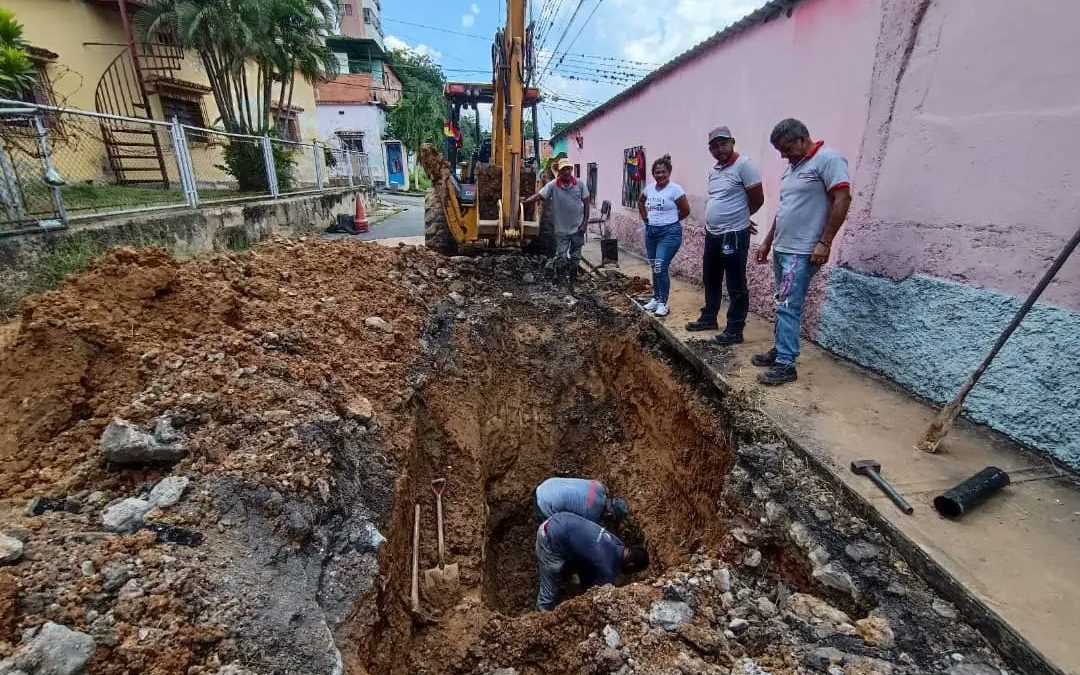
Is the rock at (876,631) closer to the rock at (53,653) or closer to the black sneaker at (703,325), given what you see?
the rock at (53,653)

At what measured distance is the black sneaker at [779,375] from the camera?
137 inches

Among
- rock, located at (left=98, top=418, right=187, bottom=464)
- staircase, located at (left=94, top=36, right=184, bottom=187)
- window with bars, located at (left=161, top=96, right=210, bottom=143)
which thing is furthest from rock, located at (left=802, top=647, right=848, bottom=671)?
window with bars, located at (left=161, top=96, right=210, bottom=143)

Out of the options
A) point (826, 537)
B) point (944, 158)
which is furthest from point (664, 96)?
point (826, 537)

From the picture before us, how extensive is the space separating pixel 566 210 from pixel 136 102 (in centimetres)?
1065

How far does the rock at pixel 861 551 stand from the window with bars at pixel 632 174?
6.95 meters

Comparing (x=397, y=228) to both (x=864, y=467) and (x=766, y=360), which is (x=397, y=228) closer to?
(x=766, y=360)

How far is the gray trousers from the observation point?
12.4 feet

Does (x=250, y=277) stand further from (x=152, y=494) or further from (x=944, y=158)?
(x=944, y=158)

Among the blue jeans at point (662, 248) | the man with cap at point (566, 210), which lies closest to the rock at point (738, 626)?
the blue jeans at point (662, 248)

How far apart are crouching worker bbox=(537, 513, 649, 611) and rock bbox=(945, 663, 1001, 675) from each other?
2.11 meters

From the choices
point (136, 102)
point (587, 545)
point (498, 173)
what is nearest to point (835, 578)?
point (587, 545)

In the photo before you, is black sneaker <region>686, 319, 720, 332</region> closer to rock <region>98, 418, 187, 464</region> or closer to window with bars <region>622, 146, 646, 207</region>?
rock <region>98, 418, 187, 464</region>

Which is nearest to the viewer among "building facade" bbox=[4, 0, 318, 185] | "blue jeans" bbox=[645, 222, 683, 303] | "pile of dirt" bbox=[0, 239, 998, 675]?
"pile of dirt" bbox=[0, 239, 998, 675]

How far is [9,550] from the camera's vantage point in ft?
5.60
